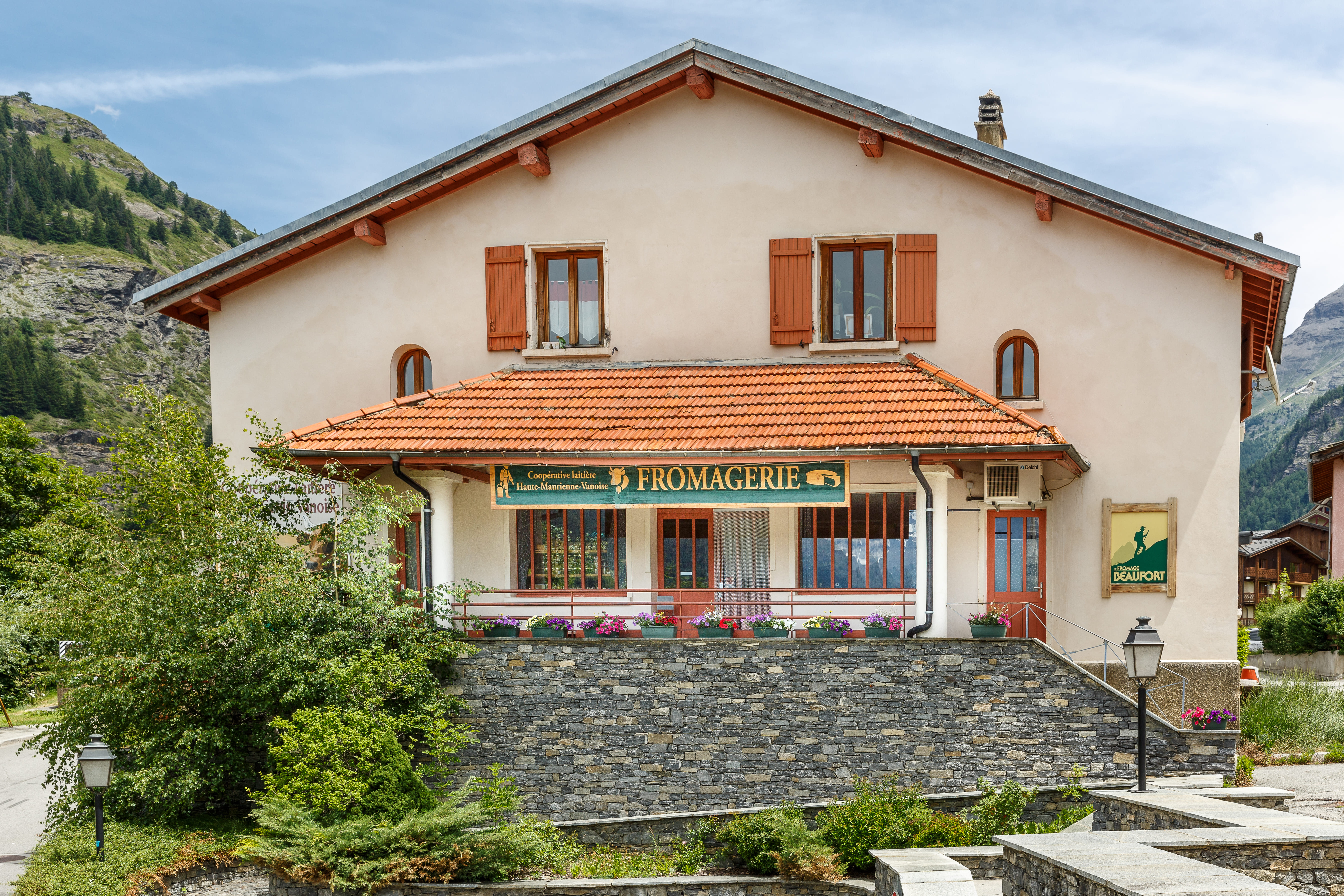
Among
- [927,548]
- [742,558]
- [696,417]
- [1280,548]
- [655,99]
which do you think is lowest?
[1280,548]

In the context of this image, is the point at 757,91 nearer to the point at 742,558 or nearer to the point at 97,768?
the point at 742,558

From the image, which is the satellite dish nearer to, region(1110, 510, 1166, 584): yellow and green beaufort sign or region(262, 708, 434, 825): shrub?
region(1110, 510, 1166, 584): yellow and green beaufort sign

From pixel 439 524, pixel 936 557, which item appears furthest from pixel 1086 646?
pixel 439 524

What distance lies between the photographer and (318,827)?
36.7 ft

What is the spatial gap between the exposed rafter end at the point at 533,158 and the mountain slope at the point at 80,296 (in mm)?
78741

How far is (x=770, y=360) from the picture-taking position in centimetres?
1617

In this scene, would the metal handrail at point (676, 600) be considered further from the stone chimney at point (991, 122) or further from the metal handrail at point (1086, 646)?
the stone chimney at point (991, 122)

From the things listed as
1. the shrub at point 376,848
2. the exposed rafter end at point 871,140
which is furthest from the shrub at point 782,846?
the exposed rafter end at point 871,140

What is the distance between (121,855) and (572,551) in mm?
6895

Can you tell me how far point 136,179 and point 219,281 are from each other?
161m

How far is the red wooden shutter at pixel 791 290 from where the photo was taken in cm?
1588

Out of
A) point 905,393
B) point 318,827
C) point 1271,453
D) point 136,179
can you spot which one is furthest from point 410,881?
point 136,179

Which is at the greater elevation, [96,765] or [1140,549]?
[1140,549]

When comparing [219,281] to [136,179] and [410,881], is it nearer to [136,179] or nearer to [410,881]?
[410,881]
